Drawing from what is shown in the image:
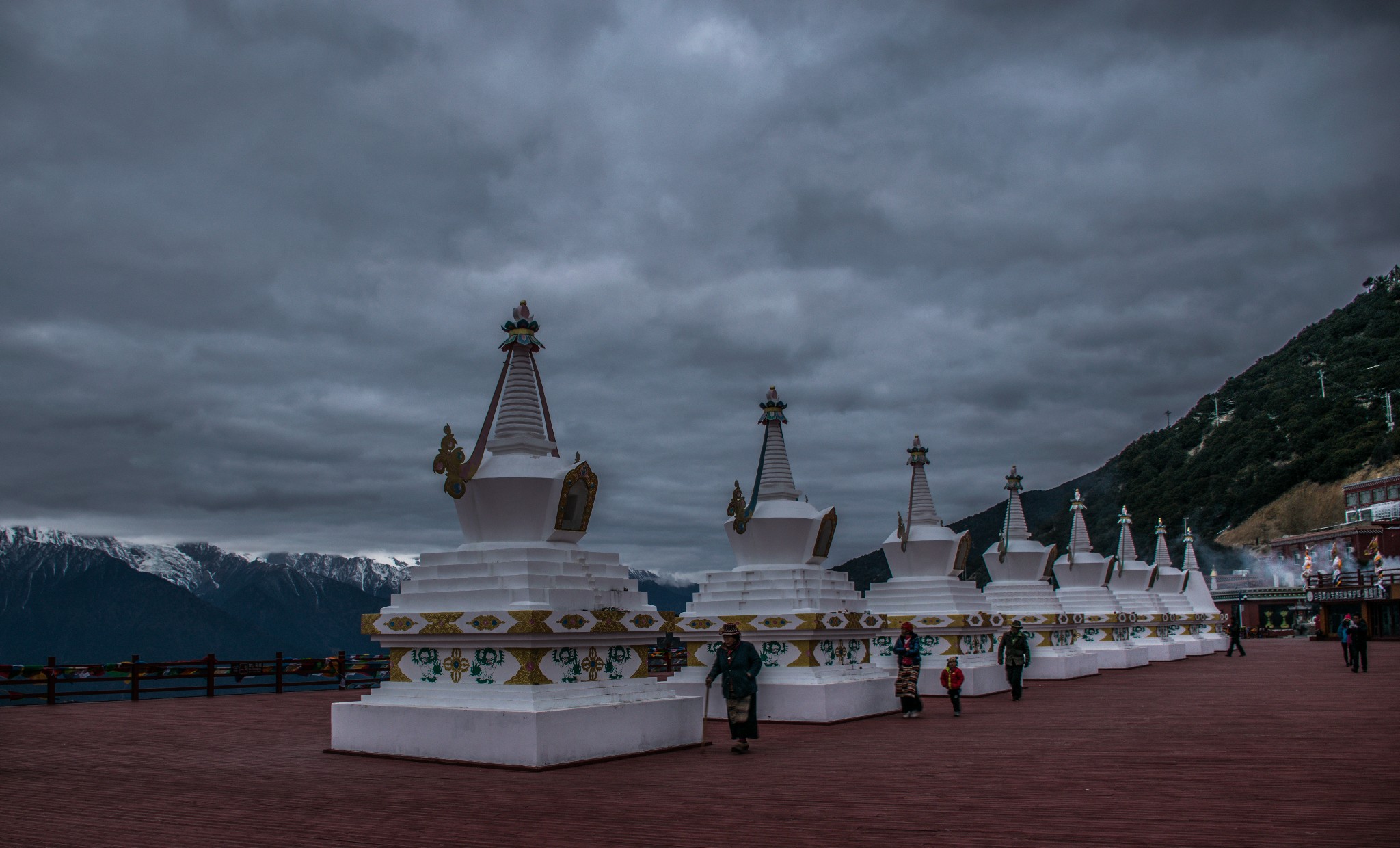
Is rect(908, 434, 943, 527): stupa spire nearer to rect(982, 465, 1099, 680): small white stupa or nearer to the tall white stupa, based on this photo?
rect(982, 465, 1099, 680): small white stupa

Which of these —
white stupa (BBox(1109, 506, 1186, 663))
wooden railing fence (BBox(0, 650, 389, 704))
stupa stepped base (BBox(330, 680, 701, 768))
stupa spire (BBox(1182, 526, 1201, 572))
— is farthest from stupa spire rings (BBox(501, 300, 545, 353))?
stupa spire (BBox(1182, 526, 1201, 572))

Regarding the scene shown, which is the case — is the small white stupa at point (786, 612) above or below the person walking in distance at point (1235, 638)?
above

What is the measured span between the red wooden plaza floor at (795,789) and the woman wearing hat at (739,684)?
369 mm

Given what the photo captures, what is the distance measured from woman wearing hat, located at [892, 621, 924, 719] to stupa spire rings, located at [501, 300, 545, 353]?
7.46 metres

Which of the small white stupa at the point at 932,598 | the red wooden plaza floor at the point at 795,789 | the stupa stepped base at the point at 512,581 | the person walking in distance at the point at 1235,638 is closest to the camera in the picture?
the red wooden plaza floor at the point at 795,789

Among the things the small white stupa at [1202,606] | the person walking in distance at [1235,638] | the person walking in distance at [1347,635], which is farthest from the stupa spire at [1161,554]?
the person walking in distance at [1347,635]

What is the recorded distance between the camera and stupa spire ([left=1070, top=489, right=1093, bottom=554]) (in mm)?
33562

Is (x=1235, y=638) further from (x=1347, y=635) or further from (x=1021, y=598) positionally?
(x=1021, y=598)

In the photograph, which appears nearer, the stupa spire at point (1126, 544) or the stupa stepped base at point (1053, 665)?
the stupa stepped base at point (1053, 665)

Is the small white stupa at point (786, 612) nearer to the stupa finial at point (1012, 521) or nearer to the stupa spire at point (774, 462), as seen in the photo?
the stupa spire at point (774, 462)

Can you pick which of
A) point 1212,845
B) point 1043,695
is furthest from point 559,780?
point 1043,695

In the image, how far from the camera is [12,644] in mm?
147250

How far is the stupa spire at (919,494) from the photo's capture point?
23234 mm

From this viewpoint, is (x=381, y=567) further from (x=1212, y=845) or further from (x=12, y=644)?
(x=1212, y=845)
